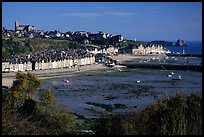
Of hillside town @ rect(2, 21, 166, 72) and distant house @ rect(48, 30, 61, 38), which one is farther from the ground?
distant house @ rect(48, 30, 61, 38)

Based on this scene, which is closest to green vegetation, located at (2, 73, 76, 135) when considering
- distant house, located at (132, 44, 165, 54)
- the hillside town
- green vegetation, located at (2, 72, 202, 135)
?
green vegetation, located at (2, 72, 202, 135)

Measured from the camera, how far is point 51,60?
3155cm

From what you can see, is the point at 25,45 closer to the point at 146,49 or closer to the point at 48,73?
the point at 48,73

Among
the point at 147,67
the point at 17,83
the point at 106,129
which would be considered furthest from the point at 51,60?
the point at 106,129

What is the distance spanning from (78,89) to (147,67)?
15.2 metres

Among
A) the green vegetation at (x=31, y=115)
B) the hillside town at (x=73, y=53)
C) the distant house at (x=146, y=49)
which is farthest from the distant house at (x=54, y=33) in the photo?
the green vegetation at (x=31, y=115)

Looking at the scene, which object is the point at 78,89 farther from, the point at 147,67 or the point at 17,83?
the point at 147,67

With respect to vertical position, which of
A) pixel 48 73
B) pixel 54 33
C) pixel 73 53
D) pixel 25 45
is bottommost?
pixel 48 73

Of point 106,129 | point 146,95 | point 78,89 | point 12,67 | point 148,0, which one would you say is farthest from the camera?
point 12,67

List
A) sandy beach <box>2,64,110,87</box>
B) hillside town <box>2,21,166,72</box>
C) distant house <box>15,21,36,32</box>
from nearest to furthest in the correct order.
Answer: sandy beach <box>2,64,110,87</box>
hillside town <box>2,21,166,72</box>
distant house <box>15,21,36,32</box>

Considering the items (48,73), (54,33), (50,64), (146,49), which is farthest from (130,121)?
(54,33)

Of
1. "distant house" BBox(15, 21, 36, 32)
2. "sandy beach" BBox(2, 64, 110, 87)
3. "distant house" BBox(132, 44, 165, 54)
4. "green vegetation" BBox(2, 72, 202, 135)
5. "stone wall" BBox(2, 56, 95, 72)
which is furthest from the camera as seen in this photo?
"distant house" BBox(15, 21, 36, 32)

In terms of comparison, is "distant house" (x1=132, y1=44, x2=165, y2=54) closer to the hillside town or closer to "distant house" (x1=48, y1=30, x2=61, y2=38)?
the hillside town

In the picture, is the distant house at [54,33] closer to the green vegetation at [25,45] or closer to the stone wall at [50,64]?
the green vegetation at [25,45]
